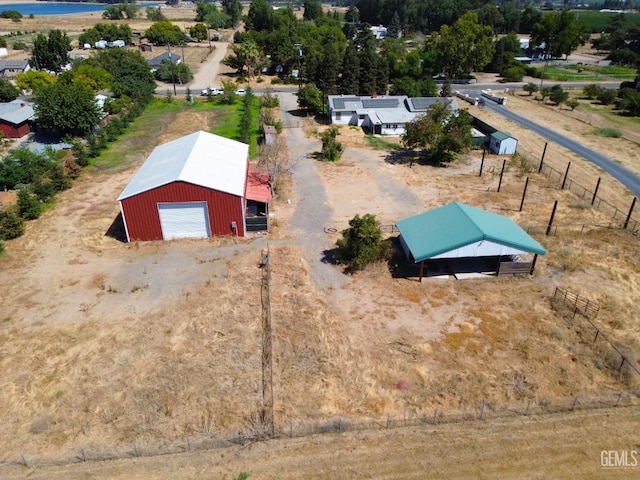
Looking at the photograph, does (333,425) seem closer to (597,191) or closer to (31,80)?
(597,191)

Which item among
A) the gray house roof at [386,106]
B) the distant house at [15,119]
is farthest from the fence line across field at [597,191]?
the distant house at [15,119]

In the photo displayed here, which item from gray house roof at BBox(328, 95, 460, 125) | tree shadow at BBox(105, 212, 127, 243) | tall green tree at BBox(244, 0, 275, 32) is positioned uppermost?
tall green tree at BBox(244, 0, 275, 32)

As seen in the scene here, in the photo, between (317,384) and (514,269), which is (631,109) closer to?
(514,269)

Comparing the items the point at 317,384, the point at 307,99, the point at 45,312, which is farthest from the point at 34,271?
the point at 307,99

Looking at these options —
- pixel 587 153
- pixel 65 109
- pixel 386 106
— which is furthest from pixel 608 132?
pixel 65 109

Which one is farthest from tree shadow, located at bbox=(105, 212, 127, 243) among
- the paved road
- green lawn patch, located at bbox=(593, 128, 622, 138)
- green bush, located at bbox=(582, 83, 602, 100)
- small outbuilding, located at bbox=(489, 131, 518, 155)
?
green bush, located at bbox=(582, 83, 602, 100)

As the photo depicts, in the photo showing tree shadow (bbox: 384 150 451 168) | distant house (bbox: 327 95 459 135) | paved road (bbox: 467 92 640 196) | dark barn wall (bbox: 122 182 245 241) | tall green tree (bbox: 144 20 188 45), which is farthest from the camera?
tall green tree (bbox: 144 20 188 45)

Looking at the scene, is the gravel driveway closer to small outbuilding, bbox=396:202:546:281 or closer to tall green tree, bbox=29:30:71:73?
small outbuilding, bbox=396:202:546:281
